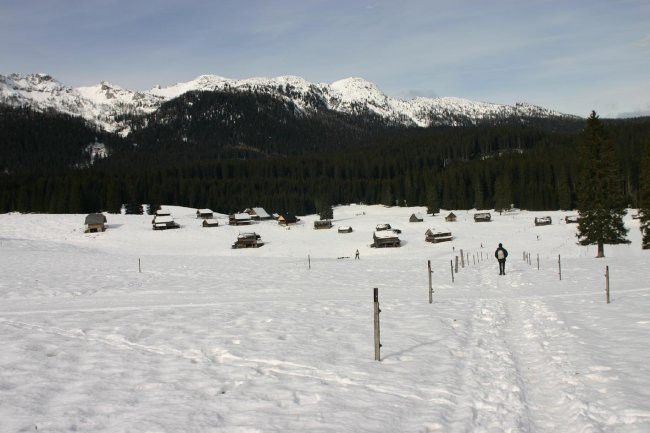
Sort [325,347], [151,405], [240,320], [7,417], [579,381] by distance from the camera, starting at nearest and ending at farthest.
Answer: [7,417]
[151,405]
[579,381]
[325,347]
[240,320]

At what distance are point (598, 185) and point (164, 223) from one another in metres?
82.3

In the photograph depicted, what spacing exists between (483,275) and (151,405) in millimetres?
29700

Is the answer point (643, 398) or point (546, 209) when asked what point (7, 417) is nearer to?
point (643, 398)

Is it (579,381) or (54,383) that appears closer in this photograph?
(54,383)

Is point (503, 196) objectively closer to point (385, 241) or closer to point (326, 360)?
point (385, 241)

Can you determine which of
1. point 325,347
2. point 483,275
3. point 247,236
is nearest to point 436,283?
point 483,275

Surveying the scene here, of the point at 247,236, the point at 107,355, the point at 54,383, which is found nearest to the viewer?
the point at 54,383

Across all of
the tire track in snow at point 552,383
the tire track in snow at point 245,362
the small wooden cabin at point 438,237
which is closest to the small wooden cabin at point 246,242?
the small wooden cabin at point 438,237

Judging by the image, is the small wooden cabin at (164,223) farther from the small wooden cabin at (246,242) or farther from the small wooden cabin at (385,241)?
the small wooden cabin at (385,241)

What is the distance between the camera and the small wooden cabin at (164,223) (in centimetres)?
10219

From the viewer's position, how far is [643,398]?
8.66 metres

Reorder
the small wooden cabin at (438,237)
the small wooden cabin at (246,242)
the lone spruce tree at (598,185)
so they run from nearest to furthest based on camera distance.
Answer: the lone spruce tree at (598,185), the small wooden cabin at (438,237), the small wooden cabin at (246,242)

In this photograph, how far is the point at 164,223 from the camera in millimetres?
102938

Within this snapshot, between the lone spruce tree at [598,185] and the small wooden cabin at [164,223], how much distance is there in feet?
265
